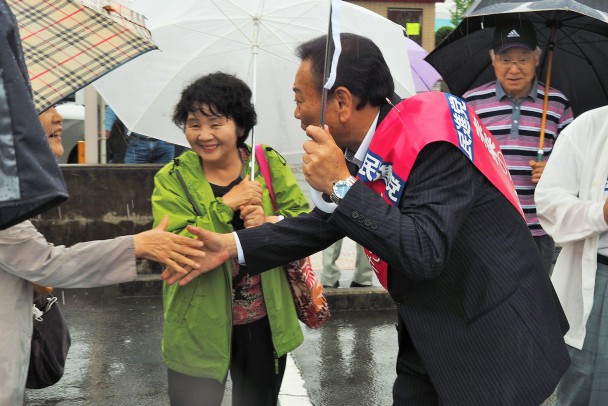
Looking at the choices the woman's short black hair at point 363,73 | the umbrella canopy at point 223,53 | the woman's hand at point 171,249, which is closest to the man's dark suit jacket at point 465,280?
the woman's short black hair at point 363,73

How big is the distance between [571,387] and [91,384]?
2.93m

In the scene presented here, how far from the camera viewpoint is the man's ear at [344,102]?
253 cm

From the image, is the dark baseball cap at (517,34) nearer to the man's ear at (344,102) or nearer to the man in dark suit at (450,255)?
the man in dark suit at (450,255)

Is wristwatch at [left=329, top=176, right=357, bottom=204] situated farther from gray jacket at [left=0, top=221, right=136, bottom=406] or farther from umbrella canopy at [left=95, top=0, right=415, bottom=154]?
umbrella canopy at [left=95, top=0, right=415, bottom=154]

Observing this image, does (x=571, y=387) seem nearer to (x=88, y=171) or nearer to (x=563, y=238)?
(x=563, y=238)

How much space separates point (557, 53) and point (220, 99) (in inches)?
101

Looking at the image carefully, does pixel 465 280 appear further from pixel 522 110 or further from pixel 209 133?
pixel 522 110

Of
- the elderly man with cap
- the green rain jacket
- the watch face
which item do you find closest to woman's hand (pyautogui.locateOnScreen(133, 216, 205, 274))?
the green rain jacket

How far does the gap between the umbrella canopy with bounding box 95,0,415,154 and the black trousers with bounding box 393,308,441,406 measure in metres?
1.81

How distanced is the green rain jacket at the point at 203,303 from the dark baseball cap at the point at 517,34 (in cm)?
213

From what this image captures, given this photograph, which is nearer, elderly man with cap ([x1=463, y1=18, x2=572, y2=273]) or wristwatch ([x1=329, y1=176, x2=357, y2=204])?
wristwatch ([x1=329, y1=176, x2=357, y2=204])

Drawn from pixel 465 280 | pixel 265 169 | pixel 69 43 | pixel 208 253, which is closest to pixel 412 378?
pixel 465 280

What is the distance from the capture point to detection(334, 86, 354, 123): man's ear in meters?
2.53

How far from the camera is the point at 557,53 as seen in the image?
515cm
